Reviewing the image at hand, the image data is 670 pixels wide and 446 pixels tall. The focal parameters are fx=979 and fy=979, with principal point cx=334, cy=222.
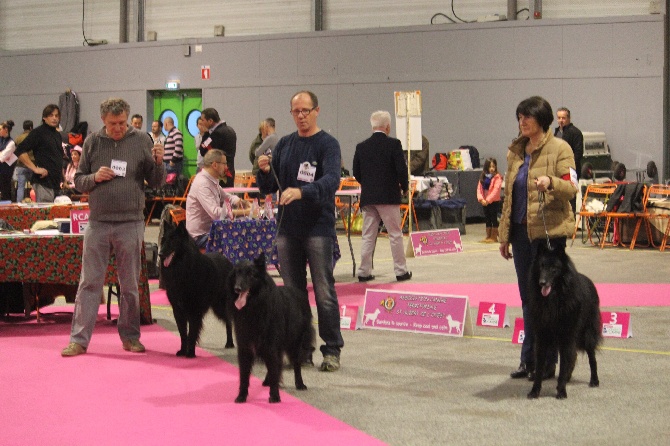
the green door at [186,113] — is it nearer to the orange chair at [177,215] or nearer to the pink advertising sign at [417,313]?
the orange chair at [177,215]

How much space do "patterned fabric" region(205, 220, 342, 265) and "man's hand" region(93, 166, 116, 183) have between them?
6.30ft

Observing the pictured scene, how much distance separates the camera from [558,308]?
4.64 m

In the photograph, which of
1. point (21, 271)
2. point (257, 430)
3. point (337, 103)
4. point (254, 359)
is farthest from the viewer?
point (337, 103)

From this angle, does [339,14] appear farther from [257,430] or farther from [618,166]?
[257,430]

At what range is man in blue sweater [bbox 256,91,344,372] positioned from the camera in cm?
518

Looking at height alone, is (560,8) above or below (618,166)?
above

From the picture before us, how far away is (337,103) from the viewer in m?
17.8

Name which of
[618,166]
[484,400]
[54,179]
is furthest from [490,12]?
[484,400]

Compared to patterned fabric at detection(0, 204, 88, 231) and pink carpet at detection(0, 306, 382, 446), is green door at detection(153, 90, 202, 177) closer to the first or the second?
patterned fabric at detection(0, 204, 88, 231)

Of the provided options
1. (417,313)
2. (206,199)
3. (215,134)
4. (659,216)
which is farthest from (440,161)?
(417,313)

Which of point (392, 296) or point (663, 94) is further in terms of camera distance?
point (663, 94)

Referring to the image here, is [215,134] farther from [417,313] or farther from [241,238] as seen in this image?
[417,313]

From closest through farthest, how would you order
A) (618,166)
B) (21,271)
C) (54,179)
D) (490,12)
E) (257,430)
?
(257,430) < (21,271) < (54,179) < (618,166) < (490,12)

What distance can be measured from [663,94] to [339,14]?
6.05 metres
